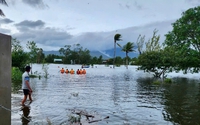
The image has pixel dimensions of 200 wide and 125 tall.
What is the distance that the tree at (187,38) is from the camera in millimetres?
27578

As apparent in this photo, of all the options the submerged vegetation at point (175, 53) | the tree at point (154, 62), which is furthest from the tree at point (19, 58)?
the tree at point (154, 62)

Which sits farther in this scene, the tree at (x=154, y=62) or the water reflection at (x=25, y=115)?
the tree at (x=154, y=62)

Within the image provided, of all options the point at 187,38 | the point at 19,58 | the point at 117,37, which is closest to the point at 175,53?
the point at 187,38

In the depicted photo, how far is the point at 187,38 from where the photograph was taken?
95.2 feet

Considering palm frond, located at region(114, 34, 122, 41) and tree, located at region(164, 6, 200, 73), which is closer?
tree, located at region(164, 6, 200, 73)

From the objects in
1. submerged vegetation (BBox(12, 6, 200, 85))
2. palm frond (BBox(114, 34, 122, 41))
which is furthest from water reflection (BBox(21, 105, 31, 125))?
palm frond (BBox(114, 34, 122, 41))

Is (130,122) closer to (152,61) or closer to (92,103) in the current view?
(92,103)

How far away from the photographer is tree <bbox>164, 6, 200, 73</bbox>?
1086 inches

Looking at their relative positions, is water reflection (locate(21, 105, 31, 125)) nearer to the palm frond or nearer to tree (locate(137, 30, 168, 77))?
tree (locate(137, 30, 168, 77))

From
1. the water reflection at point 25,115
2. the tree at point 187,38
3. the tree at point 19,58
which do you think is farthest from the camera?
the tree at point 19,58

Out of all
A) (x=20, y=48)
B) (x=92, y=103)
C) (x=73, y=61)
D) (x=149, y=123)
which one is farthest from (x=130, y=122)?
(x=73, y=61)

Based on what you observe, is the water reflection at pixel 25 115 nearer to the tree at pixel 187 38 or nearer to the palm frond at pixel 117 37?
the tree at pixel 187 38

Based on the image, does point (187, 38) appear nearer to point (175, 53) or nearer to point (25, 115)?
point (175, 53)

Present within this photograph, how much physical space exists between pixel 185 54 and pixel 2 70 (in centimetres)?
2736
